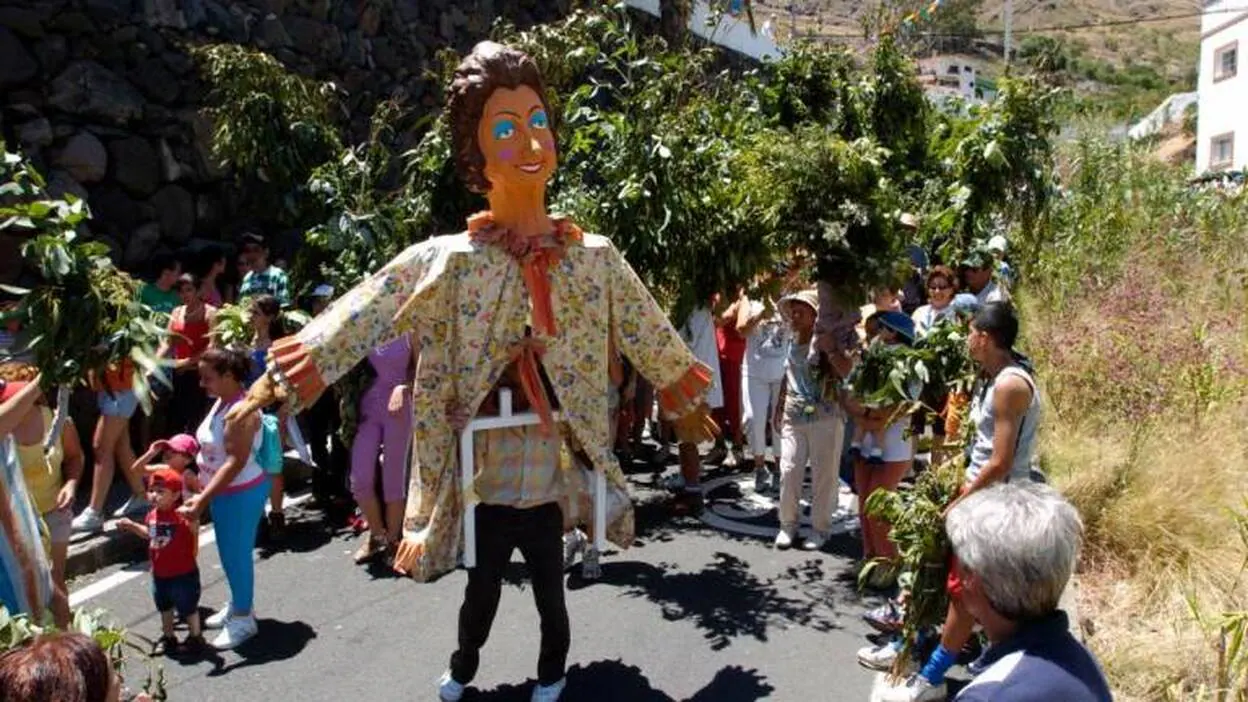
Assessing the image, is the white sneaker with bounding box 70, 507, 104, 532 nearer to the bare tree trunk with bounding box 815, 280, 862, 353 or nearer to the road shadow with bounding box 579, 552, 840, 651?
the road shadow with bounding box 579, 552, 840, 651

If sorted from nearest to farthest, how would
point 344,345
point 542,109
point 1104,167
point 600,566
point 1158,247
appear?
point 344,345, point 542,109, point 600,566, point 1158,247, point 1104,167

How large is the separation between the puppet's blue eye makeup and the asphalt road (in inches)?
87.9

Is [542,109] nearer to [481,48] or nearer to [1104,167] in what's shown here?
[481,48]

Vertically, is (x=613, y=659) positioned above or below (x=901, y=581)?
below

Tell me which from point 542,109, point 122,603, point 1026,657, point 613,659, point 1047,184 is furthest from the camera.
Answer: point 1047,184

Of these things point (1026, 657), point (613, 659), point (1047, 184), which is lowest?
point (613, 659)

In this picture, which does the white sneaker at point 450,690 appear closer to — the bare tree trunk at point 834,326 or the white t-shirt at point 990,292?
the bare tree trunk at point 834,326

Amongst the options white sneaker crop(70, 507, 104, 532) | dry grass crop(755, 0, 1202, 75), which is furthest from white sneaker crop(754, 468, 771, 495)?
dry grass crop(755, 0, 1202, 75)

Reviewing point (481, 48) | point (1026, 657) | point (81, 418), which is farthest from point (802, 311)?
point (81, 418)

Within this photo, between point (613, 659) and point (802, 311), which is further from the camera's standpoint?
point (802, 311)

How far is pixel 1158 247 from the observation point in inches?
425

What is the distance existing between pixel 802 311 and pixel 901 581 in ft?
7.02

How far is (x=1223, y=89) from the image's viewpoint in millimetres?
29016

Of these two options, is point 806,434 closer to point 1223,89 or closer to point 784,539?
point 784,539
